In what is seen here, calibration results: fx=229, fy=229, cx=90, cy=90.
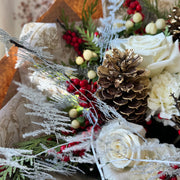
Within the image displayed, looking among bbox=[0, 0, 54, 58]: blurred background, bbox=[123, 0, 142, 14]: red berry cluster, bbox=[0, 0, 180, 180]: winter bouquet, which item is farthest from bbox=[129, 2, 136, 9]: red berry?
bbox=[0, 0, 54, 58]: blurred background

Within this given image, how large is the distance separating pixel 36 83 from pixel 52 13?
0.19m

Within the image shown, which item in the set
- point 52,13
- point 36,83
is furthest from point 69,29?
point 36,83

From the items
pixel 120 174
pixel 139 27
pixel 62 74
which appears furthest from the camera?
pixel 139 27

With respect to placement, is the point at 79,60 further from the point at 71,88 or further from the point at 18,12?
the point at 18,12

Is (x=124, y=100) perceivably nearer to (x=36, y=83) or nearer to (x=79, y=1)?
(x=36, y=83)

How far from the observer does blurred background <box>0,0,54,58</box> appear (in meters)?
1.05

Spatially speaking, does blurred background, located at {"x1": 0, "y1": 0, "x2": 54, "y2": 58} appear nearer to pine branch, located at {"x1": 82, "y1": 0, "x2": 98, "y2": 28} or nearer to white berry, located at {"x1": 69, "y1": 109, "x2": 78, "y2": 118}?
pine branch, located at {"x1": 82, "y1": 0, "x2": 98, "y2": 28}

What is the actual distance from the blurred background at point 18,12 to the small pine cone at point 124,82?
2.54 ft

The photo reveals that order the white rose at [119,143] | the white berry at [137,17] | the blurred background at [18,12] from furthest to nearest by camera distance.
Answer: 1. the blurred background at [18,12]
2. the white berry at [137,17]
3. the white rose at [119,143]

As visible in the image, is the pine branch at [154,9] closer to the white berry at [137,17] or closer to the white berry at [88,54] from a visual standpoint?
the white berry at [137,17]

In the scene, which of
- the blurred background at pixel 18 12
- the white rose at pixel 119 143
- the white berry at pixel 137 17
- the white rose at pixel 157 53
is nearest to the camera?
the white rose at pixel 119 143

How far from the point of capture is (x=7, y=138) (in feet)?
1.36

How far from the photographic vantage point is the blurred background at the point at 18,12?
1048 mm

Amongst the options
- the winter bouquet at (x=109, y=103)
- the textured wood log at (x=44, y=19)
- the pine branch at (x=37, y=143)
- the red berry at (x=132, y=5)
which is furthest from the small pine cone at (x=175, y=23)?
the pine branch at (x=37, y=143)
